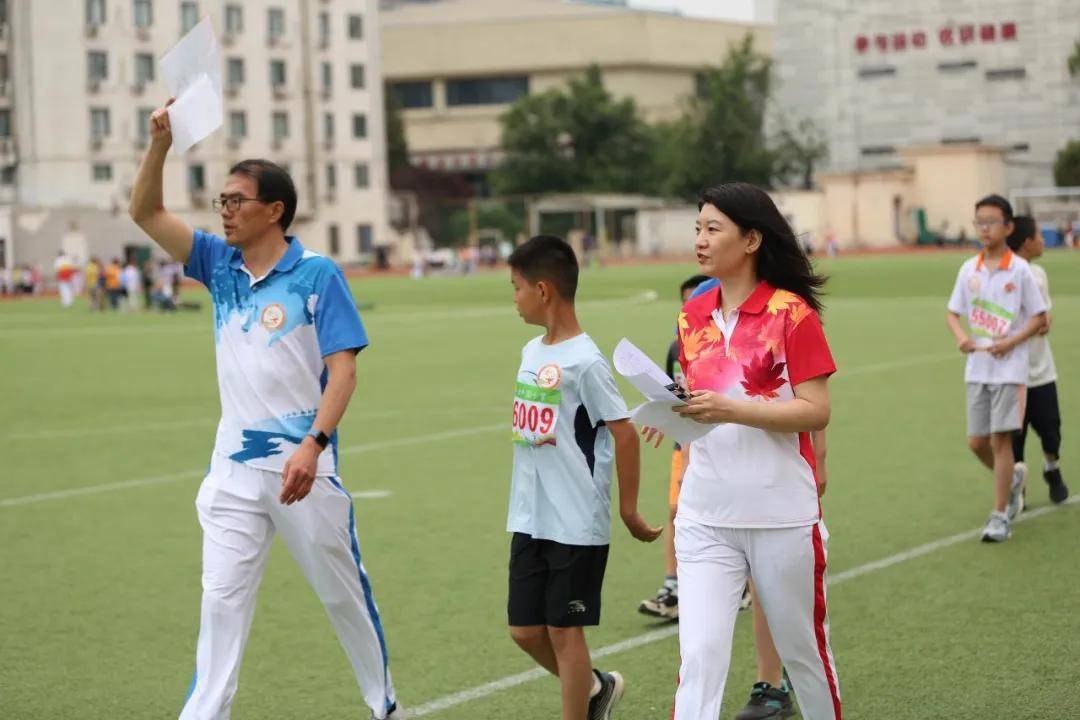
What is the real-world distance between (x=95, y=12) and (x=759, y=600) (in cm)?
9157

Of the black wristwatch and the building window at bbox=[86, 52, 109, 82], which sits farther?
the building window at bbox=[86, 52, 109, 82]

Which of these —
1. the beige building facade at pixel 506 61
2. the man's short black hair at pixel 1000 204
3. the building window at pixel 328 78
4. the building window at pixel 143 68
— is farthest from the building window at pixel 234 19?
the man's short black hair at pixel 1000 204

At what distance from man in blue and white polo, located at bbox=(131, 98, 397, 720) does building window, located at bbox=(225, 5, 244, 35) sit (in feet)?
307

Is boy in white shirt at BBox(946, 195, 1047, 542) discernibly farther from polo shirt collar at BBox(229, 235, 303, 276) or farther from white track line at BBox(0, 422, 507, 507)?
polo shirt collar at BBox(229, 235, 303, 276)

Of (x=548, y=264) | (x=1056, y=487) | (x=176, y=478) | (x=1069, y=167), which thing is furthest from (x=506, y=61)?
(x=548, y=264)

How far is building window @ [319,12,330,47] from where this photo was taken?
102250mm

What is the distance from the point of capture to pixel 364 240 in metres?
106

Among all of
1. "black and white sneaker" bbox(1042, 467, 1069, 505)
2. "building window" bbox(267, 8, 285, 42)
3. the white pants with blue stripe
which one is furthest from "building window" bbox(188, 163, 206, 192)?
the white pants with blue stripe

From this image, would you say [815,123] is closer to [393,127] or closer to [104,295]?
[393,127]

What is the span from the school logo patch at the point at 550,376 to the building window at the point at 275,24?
315 feet

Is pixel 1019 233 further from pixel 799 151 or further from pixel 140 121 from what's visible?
pixel 799 151

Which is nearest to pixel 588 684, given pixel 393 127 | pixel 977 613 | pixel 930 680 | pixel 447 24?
pixel 930 680

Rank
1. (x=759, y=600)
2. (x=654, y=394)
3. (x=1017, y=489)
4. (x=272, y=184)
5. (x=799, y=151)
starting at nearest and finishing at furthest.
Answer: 1. (x=654, y=394)
2. (x=759, y=600)
3. (x=272, y=184)
4. (x=1017, y=489)
5. (x=799, y=151)

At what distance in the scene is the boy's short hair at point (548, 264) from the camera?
616cm
